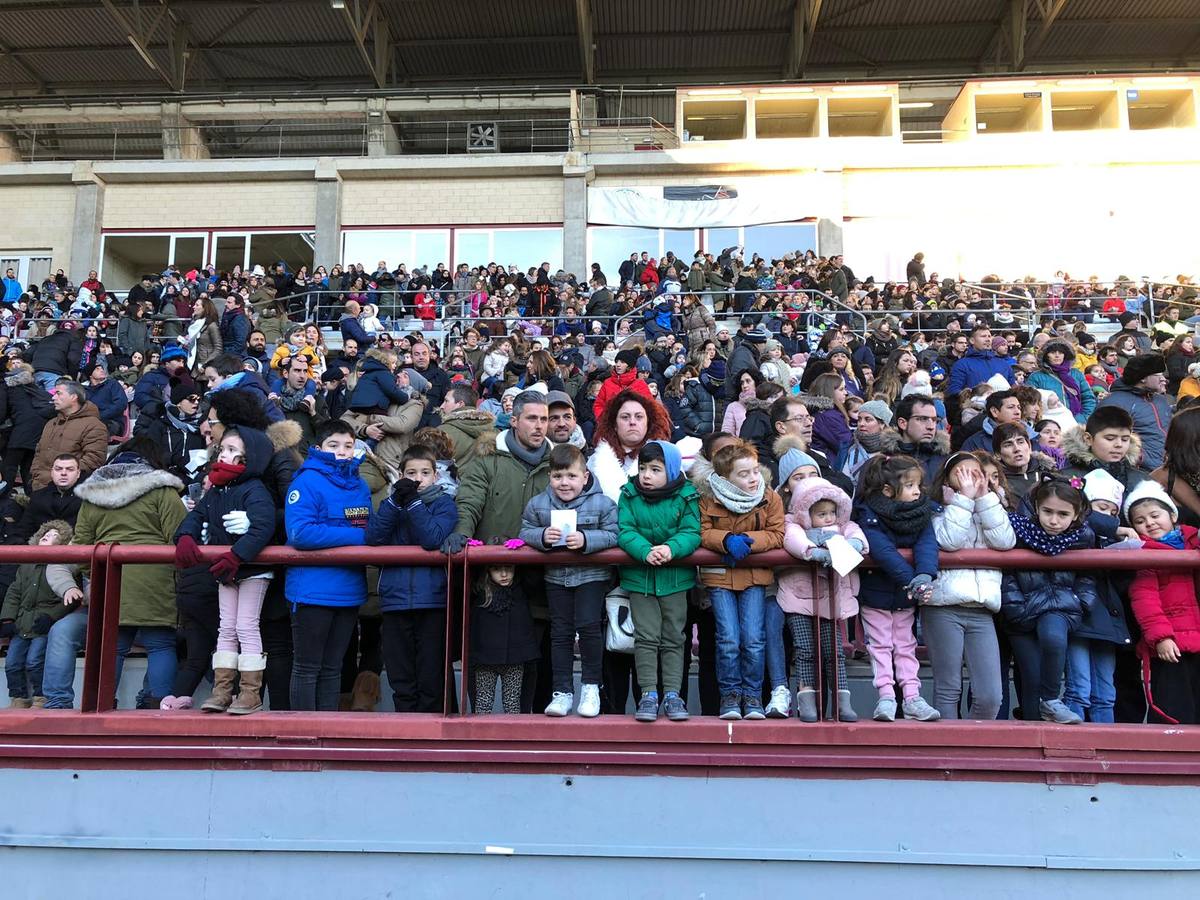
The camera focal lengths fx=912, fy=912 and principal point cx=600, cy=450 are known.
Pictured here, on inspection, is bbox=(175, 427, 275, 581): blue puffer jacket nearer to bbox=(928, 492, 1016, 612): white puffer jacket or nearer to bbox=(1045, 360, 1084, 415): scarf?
bbox=(928, 492, 1016, 612): white puffer jacket

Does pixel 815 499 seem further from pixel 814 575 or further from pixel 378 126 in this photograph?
pixel 378 126

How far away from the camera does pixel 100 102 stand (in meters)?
28.1

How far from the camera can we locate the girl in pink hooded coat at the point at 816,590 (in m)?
4.36

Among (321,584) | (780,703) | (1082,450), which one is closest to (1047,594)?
(780,703)

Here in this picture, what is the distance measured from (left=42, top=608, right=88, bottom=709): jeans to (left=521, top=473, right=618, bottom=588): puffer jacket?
110 inches

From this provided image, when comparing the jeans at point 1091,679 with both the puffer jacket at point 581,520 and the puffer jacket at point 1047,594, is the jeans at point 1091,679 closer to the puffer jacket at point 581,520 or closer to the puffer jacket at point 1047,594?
the puffer jacket at point 1047,594

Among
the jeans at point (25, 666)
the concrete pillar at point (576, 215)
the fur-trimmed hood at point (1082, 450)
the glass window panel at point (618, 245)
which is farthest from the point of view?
the glass window panel at point (618, 245)

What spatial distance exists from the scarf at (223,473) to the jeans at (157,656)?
38.1 inches

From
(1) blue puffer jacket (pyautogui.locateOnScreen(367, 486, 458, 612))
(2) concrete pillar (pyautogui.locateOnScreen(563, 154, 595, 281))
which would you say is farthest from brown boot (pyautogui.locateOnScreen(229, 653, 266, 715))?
(2) concrete pillar (pyautogui.locateOnScreen(563, 154, 595, 281))

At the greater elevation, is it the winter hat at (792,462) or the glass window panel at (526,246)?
the glass window panel at (526,246)

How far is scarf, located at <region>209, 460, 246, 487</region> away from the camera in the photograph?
4.90 metres

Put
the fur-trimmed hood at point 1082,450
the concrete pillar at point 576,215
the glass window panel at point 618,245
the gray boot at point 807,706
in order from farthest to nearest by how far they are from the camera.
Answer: the glass window panel at point 618,245
the concrete pillar at point 576,215
the fur-trimmed hood at point 1082,450
the gray boot at point 807,706

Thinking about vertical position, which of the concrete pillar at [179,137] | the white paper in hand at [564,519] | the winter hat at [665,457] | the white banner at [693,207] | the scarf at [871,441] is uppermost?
the concrete pillar at [179,137]

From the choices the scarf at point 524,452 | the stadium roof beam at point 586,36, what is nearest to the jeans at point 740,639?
the scarf at point 524,452
